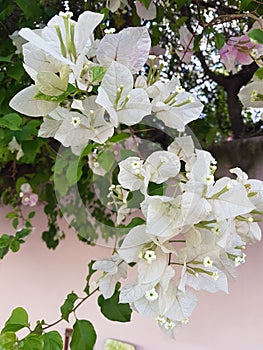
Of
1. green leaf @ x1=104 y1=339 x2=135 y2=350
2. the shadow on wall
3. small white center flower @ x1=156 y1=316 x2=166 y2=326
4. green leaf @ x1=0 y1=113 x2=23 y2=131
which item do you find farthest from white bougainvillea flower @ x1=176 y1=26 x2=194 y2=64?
green leaf @ x1=104 y1=339 x2=135 y2=350

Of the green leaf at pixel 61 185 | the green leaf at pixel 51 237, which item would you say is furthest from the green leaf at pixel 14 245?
the green leaf at pixel 51 237

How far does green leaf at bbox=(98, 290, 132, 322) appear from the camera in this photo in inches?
20.5

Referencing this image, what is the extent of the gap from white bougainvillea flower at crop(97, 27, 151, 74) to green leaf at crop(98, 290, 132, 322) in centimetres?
26

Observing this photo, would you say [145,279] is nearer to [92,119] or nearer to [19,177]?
[92,119]

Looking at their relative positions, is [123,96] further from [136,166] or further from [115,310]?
[115,310]

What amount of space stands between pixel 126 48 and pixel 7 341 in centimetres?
31

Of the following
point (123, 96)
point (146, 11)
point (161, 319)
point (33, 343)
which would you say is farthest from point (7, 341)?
point (146, 11)

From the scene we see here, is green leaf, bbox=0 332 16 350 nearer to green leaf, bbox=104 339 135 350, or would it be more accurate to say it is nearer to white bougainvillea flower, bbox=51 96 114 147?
white bougainvillea flower, bbox=51 96 114 147

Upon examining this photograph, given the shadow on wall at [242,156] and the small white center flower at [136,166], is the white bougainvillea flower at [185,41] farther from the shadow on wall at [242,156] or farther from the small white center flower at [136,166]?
the small white center flower at [136,166]

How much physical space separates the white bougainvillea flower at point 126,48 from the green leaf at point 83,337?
29cm

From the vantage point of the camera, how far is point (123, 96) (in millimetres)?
374

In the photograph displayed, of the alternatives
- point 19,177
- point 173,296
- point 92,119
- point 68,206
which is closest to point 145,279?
point 173,296

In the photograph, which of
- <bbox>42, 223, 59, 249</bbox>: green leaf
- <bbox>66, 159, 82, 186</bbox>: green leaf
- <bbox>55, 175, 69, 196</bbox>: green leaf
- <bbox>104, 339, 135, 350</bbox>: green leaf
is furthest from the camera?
<bbox>42, 223, 59, 249</bbox>: green leaf

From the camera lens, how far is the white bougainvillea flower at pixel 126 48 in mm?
395
